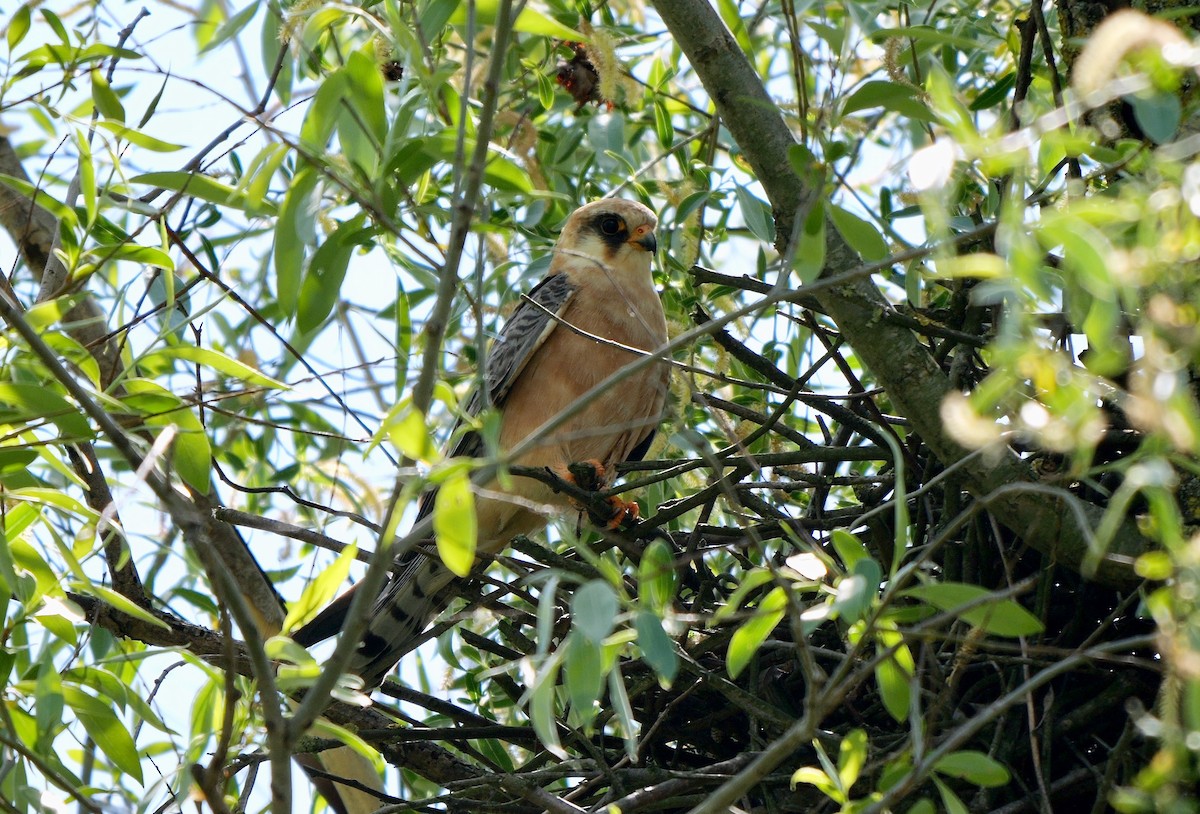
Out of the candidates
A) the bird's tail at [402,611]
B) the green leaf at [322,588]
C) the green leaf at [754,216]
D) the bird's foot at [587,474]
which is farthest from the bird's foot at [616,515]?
the green leaf at [322,588]

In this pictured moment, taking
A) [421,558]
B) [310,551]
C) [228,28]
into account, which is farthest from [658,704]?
[228,28]

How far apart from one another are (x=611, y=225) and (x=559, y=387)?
2.42 ft

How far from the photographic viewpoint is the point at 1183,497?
2.72 m

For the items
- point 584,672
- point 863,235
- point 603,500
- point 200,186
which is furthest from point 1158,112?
point 603,500

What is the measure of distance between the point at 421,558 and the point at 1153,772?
9.85 ft

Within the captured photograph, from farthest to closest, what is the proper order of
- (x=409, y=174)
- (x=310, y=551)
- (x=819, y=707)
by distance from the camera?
(x=310, y=551), (x=409, y=174), (x=819, y=707)

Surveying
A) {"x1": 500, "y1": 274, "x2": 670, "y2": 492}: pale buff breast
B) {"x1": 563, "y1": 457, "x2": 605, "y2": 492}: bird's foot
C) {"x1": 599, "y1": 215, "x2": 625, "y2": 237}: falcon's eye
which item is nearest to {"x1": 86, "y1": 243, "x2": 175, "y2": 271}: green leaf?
{"x1": 563, "y1": 457, "x2": 605, "y2": 492}: bird's foot

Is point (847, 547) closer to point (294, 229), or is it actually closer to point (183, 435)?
point (294, 229)

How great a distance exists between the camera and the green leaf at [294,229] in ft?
6.76

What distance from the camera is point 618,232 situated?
4.86m

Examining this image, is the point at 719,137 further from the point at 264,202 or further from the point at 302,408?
the point at 264,202

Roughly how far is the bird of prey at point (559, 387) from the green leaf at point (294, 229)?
222 centimetres

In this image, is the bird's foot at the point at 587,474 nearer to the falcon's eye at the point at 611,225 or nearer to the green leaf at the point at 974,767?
the falcon's eye at the point at 611,225

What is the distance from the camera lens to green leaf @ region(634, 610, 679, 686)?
1.85 m
